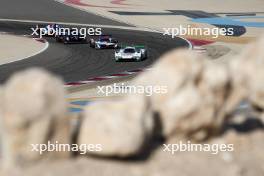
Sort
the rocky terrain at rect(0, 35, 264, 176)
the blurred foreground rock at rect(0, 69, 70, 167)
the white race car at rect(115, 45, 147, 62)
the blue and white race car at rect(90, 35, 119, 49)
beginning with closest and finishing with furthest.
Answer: the blurred foreground rock at rect(0, 69, 70, 167) → the rocky terrain at rect(0, 35, 264, 176) → the white race car at rect(115, 45, 147, 62) → the blue and white race car at rect(90, 35, 119, 49)

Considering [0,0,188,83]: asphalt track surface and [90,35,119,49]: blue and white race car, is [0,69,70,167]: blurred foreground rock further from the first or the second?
[90,35,119,49]: blue and white race car

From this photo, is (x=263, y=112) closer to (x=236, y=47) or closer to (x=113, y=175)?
(x=113, y=175)

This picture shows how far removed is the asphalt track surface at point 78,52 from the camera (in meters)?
33.3

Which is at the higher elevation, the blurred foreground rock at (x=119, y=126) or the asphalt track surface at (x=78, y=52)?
the blurred foreground rock at (x=119, y=126)

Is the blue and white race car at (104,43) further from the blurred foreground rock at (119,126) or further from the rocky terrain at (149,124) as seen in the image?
the blurred foreground rock at (119,126)

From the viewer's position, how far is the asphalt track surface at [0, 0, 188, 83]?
1313 inches

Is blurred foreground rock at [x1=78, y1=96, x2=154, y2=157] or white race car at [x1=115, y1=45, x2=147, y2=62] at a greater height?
blurred foreground rock at [x1=78, y1=96, x2=154, y2=157]

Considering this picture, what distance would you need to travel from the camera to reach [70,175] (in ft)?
29.0

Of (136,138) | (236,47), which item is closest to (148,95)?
(136,138)

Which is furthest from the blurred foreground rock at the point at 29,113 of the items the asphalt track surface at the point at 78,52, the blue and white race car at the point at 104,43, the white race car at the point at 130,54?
the blue and white race car at the point at 104,43

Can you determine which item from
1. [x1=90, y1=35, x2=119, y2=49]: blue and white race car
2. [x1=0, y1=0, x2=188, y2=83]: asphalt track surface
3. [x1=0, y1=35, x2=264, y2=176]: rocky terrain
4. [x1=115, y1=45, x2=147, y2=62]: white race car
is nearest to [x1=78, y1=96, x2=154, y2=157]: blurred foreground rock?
[x1=0, y1=35, x2=264, y2=176]: rocky terrain

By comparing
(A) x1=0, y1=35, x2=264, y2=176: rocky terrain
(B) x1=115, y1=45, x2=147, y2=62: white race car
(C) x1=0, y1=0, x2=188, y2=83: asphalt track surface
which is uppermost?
(A) x1=0, y1=35, x2=264, y2=176: rocky terrain

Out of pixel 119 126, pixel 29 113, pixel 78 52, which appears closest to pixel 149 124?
pixel 119 126

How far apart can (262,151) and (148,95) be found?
263cm
